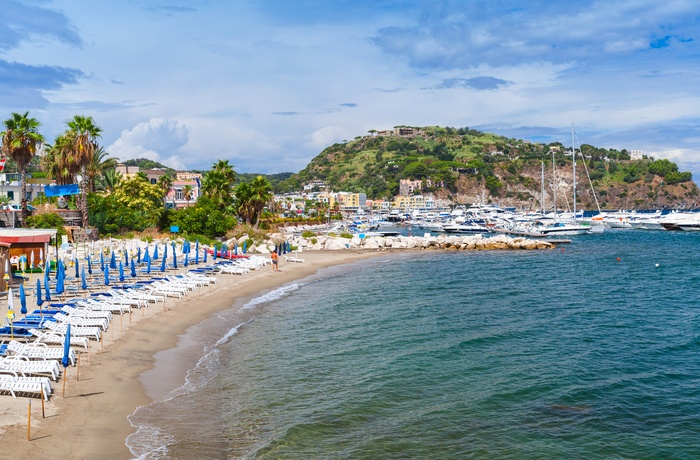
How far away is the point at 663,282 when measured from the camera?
41.9 metres

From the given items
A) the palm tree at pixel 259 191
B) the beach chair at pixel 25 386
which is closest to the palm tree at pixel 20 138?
the palm tree at pixel 259 191

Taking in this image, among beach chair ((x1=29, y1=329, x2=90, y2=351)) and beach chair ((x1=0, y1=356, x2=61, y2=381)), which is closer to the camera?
beach chair ((x1=0, y1=356, x2=61, y2=381))

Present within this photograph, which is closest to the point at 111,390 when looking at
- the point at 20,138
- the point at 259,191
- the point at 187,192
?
the point at 20,138

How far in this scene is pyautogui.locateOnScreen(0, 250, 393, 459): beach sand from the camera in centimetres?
1217

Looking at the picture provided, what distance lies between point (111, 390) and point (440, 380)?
9321mm

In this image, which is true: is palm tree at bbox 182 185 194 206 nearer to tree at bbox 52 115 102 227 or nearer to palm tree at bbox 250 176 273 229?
palm tree at bbox 250 176 273 229

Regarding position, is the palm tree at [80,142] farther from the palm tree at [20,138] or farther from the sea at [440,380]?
the sea at [440,380]

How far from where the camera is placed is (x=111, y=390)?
16.1 metres

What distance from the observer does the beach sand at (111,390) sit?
12172 mm

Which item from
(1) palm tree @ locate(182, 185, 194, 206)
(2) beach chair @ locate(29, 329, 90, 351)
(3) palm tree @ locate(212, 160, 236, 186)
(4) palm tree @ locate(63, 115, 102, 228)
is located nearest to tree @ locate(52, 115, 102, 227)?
(4) palm tree @ locate(63, 115, 102, 228)

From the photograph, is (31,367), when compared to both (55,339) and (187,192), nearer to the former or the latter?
(55,339)

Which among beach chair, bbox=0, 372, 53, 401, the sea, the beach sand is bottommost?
the sea

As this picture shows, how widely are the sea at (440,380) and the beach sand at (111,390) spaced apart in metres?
0.60

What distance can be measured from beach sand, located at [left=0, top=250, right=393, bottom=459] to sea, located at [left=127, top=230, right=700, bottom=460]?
1.97 ft
